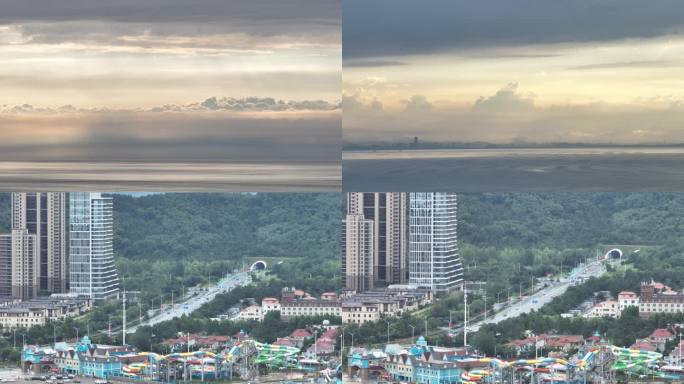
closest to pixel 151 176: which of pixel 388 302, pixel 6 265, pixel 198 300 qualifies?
pixel 198 300

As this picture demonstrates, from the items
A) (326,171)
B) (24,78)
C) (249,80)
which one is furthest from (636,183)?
(24,78)

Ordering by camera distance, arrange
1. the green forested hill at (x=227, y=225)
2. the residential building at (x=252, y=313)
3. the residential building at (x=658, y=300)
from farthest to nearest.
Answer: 1. the green forested hill at (x=227, y=225)
2. the residential building at (x=252, y=313)
3. the residential building at (x=658, y=300)

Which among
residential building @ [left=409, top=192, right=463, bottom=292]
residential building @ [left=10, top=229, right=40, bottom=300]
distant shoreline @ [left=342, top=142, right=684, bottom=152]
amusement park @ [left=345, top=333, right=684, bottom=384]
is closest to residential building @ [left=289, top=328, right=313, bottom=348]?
amusement park @ [left=345, top=333, right=684, bottom=384]

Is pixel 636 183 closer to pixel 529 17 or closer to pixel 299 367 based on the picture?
pixel 529 17

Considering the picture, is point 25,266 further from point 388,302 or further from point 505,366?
point 505,366

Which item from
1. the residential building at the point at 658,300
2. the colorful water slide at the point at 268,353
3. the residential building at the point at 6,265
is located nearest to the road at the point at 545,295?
the residential building at the point at 658,300

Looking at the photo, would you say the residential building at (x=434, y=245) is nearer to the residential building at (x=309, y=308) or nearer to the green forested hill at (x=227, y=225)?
the residential building at (x=309, y=308)
